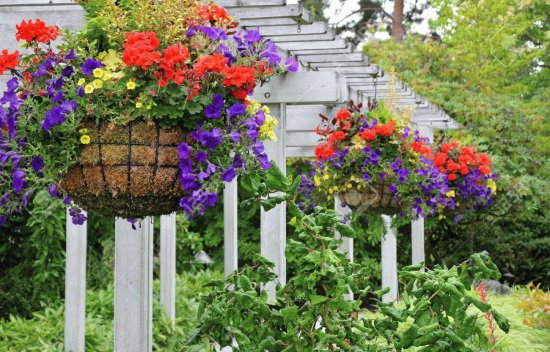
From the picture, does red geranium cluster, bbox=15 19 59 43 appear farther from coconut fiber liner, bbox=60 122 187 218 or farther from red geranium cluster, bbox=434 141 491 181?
red geranium cluster, bbox=434 141 491 181

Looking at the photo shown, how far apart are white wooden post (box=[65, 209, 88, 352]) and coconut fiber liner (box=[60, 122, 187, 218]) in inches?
64.7

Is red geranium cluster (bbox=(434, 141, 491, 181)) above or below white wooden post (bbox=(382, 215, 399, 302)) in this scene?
above

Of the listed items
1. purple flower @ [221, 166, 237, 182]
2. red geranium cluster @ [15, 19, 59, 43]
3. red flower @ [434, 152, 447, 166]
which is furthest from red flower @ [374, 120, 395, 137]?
red geranium cluster @ [15, 19, 59, 43]

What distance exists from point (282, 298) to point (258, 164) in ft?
1.29

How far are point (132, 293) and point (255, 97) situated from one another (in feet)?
4.60

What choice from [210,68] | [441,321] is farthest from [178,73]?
[441,321]

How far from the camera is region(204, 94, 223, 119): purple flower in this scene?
2271 millimetres

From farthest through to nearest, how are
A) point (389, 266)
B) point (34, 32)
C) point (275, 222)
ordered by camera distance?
point (389, 266), point (275, 222), point (34, 32)

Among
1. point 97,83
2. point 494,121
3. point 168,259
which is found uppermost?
point 494,121

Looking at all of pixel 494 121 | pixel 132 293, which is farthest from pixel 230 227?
pixel 494 121

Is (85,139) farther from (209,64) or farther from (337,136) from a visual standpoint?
(337,136)

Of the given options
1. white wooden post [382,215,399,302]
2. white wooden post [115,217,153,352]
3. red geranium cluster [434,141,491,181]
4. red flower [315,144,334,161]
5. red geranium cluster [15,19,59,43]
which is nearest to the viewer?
red geranium cluster [15,19,59,43]

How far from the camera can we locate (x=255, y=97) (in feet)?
13.4

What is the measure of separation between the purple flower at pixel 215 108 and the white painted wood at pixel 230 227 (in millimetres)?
2681
